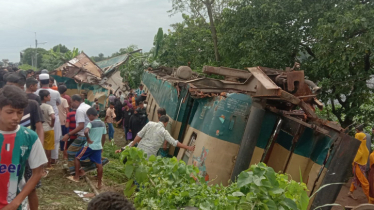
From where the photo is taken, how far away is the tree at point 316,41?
28.2 ft

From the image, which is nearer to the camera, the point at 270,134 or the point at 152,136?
the point at 270,134

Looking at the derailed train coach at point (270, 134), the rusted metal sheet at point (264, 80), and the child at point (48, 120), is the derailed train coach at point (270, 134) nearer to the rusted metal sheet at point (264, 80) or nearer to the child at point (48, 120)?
the rusted metal sheet at point (264, 80)

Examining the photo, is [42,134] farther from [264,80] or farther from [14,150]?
[264,80]

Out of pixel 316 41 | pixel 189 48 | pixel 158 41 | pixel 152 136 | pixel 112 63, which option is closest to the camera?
pixel 152 136

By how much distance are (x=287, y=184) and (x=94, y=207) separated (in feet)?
5.28

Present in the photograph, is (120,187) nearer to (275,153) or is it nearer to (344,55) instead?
(275,153)

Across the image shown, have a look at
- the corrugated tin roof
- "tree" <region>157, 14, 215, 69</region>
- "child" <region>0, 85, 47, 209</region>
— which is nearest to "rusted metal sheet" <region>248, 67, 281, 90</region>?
"child" <region>0, 85, 47, 209</region>

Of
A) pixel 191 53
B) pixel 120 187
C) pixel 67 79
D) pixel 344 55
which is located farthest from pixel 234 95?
pixel 67 79

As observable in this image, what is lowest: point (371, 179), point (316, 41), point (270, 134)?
point (371, 179)

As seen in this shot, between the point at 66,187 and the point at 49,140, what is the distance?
42.9 inches

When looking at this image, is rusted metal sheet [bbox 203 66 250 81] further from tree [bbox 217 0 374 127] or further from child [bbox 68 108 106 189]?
tree [bbox 217 0 374 127]

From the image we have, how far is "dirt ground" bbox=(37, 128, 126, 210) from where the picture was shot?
512 centimetres

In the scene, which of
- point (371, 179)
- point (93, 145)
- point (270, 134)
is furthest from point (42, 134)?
point (371, 179)

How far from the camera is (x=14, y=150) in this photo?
8.84 ft
